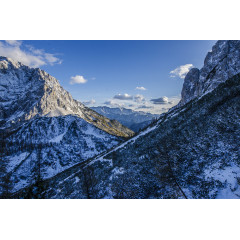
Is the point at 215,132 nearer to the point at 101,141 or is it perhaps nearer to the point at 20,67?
the point at 101,141

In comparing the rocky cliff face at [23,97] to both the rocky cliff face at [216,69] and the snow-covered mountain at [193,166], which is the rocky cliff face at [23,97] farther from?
the snow-covered mountain at [193,166]

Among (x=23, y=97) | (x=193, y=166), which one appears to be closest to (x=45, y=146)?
(x=193, y=166)

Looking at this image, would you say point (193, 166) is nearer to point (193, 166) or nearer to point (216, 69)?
point (193, 166)

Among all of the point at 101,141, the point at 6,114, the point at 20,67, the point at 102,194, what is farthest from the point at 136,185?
the point at 20,67

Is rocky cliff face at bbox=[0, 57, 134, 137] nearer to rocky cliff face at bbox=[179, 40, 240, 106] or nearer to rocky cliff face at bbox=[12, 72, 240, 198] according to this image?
rocky cliff face at bbox=[179, 40, 240, 106]

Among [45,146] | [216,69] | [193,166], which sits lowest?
[193,166]

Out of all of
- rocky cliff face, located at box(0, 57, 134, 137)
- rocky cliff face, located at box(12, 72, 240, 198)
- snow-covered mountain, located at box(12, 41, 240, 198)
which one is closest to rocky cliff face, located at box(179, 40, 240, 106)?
rocky cliff face, located at box(12, 72, 240, 198)

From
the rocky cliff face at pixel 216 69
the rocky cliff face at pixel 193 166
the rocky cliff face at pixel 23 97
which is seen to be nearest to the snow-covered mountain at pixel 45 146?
the rocky cliff face at pixel 23 97

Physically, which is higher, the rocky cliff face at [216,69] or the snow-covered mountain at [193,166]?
the rocky cliff face at [216,69]
